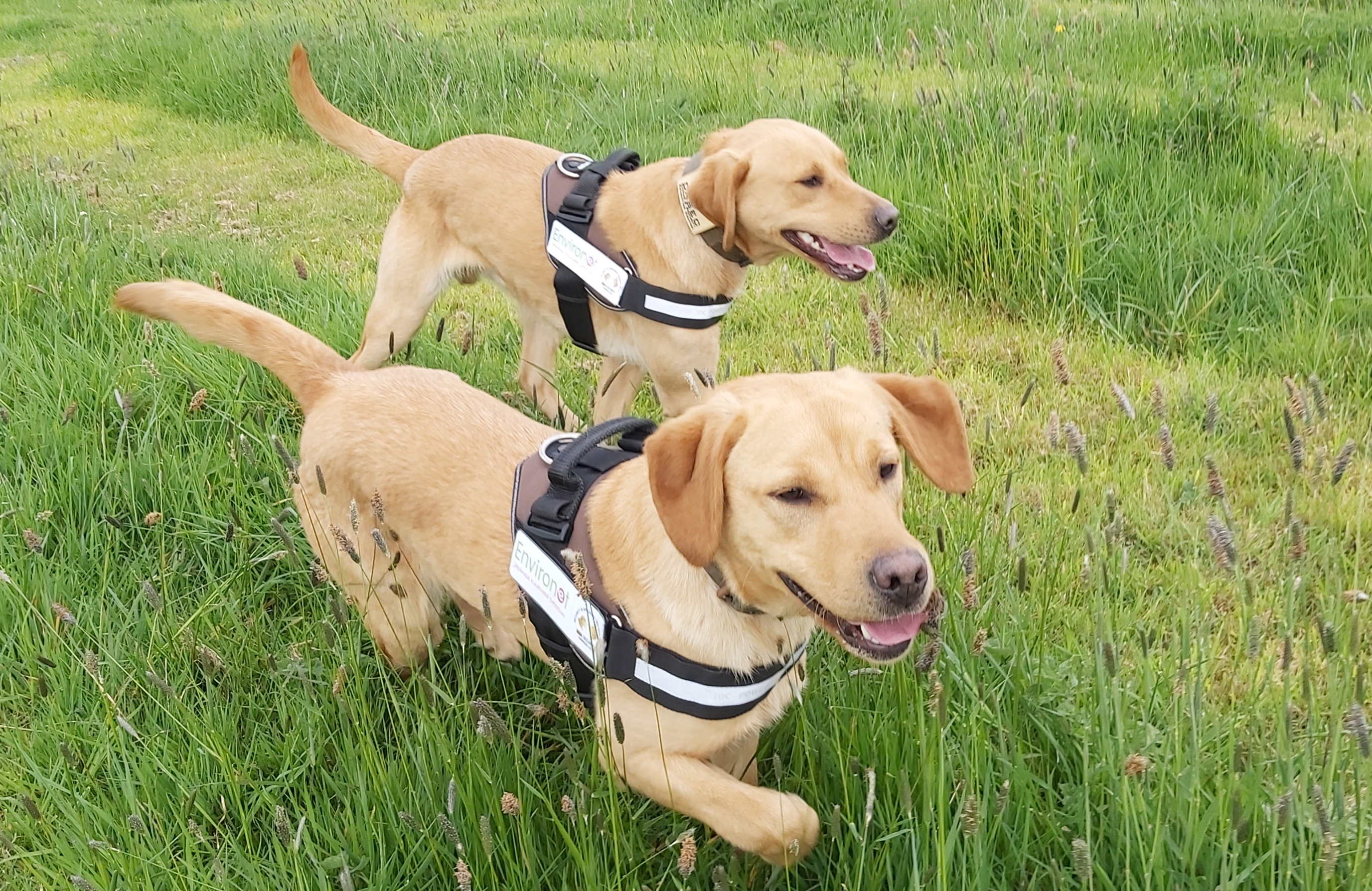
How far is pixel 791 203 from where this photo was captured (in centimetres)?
398

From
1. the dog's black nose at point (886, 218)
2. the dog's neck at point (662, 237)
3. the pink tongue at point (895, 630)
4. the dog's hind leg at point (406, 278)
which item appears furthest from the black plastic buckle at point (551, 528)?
the dog's hind leg at point (406, 278)

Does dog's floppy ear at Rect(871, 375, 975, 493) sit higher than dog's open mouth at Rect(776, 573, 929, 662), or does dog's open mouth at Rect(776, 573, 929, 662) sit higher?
dog's floppy ear at Rect(871, 375, 975, 493)

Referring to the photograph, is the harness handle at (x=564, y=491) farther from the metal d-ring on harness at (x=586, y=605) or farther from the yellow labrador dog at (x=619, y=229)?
the yellow labrador dog at (x=619, y=229)

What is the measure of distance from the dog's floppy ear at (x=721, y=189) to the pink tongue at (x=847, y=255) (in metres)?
0.37

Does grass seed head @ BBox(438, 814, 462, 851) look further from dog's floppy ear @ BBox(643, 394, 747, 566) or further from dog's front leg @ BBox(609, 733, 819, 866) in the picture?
dog's floppy ear @ BBox(643, 394, 747, 566)

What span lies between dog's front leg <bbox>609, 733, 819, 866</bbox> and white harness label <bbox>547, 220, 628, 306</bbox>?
2.26 m

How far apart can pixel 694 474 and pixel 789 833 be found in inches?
29.9

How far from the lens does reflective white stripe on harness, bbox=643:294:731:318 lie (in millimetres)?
→ 4023

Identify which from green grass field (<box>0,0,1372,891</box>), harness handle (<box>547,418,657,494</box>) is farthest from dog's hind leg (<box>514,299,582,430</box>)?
harness handle (<box>547,418,657,494</box>)

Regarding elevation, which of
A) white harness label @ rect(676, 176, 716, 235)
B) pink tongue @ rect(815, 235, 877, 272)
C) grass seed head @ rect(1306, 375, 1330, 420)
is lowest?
pink tongue @ rect(815, 235, 877, 272)

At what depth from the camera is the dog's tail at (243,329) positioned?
3.03 meters

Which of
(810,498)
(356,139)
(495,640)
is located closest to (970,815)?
(810,498)

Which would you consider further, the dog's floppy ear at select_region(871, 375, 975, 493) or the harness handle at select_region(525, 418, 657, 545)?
the harness handle at select_region(525, 418, 657, 545)

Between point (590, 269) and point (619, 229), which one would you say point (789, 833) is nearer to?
point (590, 269)
